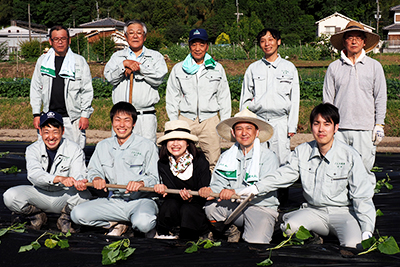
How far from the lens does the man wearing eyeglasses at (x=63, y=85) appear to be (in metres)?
4.89

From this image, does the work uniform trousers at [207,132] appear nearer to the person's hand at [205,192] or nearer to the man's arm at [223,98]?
the man's arm at [223,98]

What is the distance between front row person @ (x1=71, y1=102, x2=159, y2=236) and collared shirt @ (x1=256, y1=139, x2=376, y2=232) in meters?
1.03

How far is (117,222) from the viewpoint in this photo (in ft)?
12.9

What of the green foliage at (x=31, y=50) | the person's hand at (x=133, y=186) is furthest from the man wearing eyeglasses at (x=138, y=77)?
the green foliage at (x=31, y=50)

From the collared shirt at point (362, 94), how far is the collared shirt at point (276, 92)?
47 centimetres

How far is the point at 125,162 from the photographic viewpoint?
3.99 m

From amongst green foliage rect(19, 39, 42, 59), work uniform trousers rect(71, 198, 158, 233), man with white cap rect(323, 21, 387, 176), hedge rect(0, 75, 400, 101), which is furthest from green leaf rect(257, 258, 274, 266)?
green foliage rect(19, 39, 42, 59)

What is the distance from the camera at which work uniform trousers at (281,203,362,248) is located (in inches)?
133

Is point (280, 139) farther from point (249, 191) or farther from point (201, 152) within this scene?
point (249, 191)

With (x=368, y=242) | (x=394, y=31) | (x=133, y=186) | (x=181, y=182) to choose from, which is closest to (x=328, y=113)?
(x=368, y=242)

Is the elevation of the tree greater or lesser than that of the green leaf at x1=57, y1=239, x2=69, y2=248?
Result: greater

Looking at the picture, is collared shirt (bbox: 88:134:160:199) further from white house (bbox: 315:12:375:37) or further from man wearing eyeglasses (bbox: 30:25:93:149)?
white house (bbox: 315:12:375:37)

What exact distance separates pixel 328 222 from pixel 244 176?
0.76 metres

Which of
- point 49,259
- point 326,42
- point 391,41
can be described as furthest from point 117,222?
point 391,41
